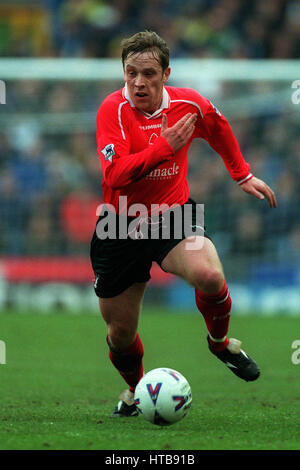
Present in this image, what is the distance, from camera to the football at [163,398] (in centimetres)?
508

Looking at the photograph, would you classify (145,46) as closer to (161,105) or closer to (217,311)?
(161,105)

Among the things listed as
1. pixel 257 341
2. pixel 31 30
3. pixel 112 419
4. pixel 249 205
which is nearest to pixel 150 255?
pixel 112 419

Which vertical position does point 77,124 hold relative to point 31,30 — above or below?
below

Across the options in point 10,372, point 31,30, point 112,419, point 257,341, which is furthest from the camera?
point 31,30

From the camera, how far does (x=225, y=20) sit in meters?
16.1

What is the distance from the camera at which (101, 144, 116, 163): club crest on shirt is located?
540 cm

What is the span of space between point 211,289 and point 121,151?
104 centimetres

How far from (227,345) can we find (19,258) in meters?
8.51

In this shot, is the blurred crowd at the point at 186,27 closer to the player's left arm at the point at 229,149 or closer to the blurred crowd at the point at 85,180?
the blurred crowd at the point at 85,180

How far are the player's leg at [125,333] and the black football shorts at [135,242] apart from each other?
7 cm

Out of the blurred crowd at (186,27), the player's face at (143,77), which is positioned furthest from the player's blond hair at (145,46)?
the blurred crowd at (186,27)

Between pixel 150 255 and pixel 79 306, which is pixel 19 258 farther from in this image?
pixel 150 255

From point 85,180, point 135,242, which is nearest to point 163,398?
point 135,242

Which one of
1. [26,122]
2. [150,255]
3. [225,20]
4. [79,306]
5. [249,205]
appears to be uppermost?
[225,20]
